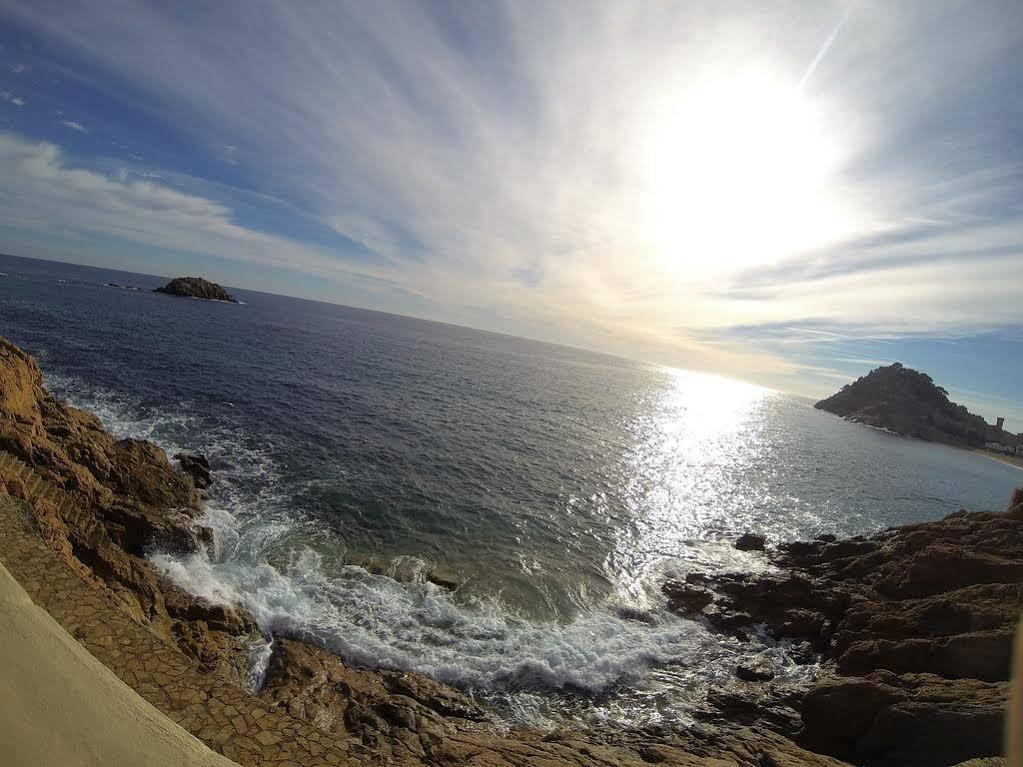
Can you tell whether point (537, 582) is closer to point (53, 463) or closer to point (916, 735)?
point (916, 735)

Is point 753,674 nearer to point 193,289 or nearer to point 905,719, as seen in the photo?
point 905,719

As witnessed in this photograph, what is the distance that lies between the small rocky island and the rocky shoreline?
446 feet

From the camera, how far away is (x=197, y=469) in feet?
73.8

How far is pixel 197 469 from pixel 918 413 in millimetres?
169582

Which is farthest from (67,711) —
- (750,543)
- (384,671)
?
(750,543)

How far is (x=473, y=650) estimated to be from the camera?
14672 millimetres

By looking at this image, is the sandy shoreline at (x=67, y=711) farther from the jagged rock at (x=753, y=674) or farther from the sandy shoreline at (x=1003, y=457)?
the sandy shoreline at (x=1003, y=457)

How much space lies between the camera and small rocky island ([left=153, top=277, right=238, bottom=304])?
5108 inches

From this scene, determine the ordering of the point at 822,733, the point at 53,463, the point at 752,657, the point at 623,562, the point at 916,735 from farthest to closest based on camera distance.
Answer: the point at 623,562, the point at 752,657, the point at 53,463, the point at 822,733, the point at 916,735

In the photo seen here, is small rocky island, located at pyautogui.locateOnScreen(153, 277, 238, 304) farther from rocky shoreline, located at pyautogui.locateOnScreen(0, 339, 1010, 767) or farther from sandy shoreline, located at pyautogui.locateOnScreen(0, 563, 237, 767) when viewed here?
sandy shoreline, located at pyautogui.locateOnScreen(0, 563, 237, 767)

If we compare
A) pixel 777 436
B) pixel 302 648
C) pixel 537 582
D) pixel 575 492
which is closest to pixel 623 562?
pixel 537 582

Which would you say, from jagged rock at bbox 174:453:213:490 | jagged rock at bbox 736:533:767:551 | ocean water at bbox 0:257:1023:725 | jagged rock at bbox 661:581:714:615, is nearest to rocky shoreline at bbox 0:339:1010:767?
jagged rock at bbox 661:581:714:615

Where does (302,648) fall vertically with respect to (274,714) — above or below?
below

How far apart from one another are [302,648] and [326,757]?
6.33 metres
